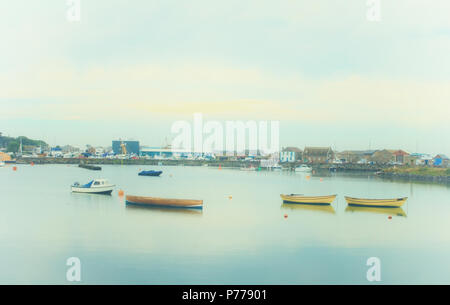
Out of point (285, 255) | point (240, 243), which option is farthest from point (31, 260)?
point (285, 255)

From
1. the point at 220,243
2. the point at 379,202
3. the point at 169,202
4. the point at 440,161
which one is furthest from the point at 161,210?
the point at 440,161

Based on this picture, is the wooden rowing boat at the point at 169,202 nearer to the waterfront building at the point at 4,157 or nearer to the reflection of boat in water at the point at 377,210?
the reflection of boat in water at the point at 377,210

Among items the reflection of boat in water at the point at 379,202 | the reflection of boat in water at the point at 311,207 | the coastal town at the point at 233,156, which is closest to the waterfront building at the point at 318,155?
the coastal town at the point at 233,156

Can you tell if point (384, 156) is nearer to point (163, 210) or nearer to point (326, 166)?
point (326, 166)

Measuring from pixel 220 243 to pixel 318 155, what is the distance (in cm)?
5048

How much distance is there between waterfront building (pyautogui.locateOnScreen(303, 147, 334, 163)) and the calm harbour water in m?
39.5

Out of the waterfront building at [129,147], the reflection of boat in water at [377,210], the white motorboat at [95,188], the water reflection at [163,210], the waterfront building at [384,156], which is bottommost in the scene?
the reflection of boat in water at [377,210]

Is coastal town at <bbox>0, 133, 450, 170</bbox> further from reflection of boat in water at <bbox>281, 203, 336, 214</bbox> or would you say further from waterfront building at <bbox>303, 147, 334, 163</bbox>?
reflection of boat in water at <bbox>281, 203, 336, 214</bbox>

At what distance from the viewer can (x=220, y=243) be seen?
493 inches

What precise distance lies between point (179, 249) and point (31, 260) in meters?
3.94

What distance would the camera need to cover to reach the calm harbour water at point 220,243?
983 cm

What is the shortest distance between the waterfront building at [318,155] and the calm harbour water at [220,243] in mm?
39529

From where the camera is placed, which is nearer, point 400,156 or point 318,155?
point 400,156
